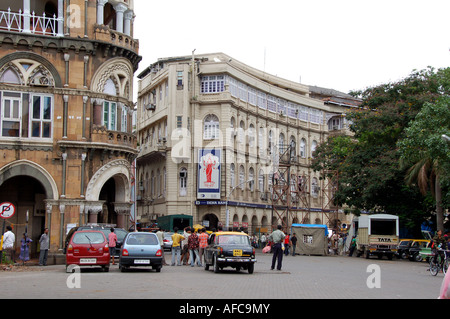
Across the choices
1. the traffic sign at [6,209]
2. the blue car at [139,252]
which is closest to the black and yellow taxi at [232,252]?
the blue car at [139,252]

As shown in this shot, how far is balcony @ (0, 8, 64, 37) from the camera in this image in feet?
111

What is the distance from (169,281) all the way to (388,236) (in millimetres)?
26301

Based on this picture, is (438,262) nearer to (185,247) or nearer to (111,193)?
(185,247)

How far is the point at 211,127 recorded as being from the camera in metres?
61.5

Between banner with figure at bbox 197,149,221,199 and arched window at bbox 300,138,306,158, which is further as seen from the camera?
arched window at bbox 300,138,306,158

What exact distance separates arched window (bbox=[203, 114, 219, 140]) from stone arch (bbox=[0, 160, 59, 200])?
28.7 m

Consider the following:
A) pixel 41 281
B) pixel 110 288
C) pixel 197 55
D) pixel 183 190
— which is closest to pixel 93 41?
pixel 41 281

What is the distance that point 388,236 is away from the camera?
140ft

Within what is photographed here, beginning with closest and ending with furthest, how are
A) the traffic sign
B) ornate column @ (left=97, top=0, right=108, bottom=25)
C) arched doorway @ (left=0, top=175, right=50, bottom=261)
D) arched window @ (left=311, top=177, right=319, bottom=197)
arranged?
the traffic sign, arched doorway @ (left=0, top=175, right=50, bottom=261), ornate column @ (left=97, top=0, right=108, bottom=25), arched window @ (left=311, top=177, right=319, bottom=197)

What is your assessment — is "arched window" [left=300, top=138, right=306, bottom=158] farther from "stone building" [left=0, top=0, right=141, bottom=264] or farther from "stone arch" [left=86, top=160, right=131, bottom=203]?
"stone building" [left=0, top=0, right=141, bottom=264]

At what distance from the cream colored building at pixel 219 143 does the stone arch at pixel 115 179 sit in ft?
70.0

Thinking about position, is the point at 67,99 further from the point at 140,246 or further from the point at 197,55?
the point at 197,55

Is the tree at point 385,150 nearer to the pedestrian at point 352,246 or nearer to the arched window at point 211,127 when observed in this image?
the pedestrian at point 352,246

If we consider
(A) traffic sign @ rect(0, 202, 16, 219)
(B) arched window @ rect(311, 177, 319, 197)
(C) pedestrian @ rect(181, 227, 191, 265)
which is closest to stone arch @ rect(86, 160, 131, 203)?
(C) pedestrian @ rect(181, 227, 191, 265)
